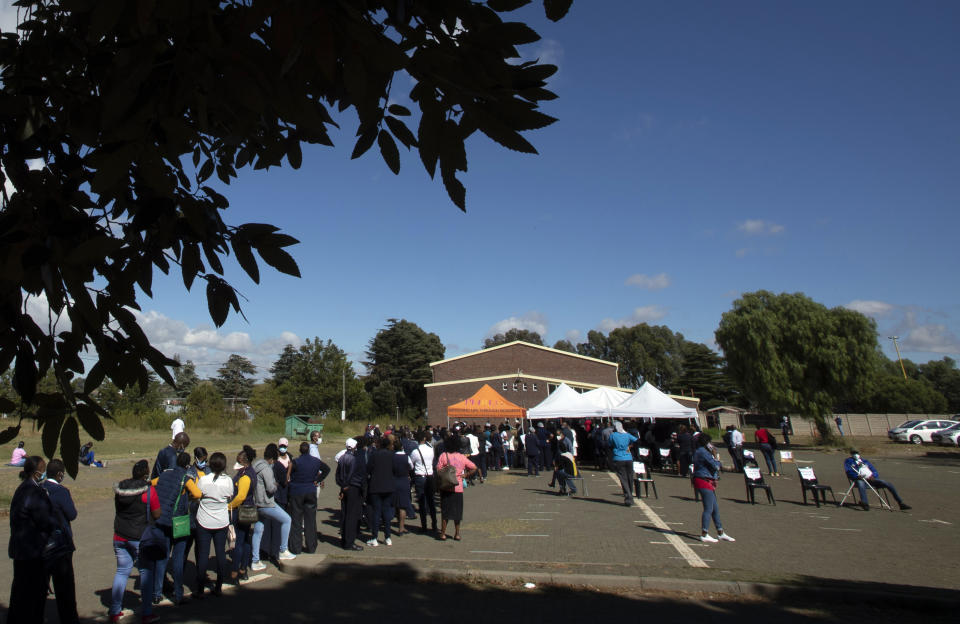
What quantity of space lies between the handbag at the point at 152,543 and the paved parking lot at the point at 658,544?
3.25ft

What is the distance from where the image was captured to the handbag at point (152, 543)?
254 inches

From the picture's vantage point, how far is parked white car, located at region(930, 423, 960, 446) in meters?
31.5

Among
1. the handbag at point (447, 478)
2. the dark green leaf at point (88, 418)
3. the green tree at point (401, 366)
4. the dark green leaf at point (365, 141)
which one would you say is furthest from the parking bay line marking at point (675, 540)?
the green tree at point (401, 366)

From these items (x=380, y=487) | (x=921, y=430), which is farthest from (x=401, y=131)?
(x=921, y=430)

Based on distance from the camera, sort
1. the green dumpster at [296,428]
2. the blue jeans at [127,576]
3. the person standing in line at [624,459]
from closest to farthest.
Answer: the blue jeans at [127,576] < the person standing in line at [624,459] < the green dumpster at [296,428]

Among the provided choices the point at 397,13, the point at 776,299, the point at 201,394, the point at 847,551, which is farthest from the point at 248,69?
the point at 201,394

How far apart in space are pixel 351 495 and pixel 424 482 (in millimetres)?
1789

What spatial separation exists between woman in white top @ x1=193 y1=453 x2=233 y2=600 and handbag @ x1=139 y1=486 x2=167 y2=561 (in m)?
0.61

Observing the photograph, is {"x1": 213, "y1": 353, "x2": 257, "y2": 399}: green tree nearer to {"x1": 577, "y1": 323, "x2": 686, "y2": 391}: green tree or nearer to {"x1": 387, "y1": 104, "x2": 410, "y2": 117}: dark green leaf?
{"x1": 577, "y1": 323, "x2": 686, "y2": 391}: green tree

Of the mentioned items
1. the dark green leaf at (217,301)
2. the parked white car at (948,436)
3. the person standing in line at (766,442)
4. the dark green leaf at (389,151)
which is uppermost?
the dark green leaf at (389,151)

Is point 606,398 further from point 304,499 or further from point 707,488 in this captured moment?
point 304,499

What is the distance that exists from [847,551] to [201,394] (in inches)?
2119

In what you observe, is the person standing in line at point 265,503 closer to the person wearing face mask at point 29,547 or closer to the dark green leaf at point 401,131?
the person wearing face mask at point 29,547

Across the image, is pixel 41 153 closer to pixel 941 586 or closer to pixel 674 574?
pixel 674 574
